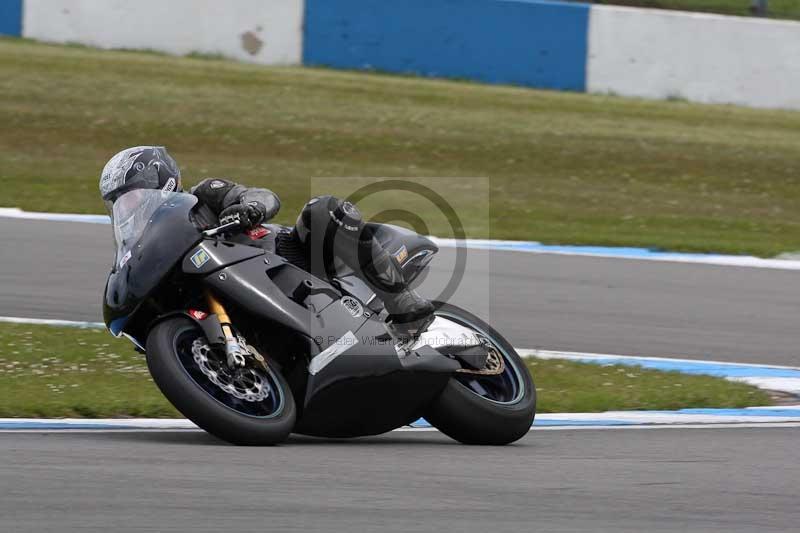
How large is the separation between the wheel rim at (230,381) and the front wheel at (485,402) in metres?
0.76

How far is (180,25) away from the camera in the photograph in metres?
19.6

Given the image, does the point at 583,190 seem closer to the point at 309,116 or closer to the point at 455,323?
the point at 309,116

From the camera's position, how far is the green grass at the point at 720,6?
19.1 m

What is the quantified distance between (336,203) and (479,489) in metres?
1.42

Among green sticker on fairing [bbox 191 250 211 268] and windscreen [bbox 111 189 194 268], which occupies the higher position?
windscreen [bbox 111 189 194 268]

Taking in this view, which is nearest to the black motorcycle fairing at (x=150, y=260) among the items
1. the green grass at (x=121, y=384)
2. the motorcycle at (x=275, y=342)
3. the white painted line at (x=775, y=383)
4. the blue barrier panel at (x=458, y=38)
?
the motorcycle at (x=275, y=342)

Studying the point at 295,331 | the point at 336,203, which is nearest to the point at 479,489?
Result: the point at 295,331

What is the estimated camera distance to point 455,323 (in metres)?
5.96

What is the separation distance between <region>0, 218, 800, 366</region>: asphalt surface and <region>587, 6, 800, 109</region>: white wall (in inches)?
325

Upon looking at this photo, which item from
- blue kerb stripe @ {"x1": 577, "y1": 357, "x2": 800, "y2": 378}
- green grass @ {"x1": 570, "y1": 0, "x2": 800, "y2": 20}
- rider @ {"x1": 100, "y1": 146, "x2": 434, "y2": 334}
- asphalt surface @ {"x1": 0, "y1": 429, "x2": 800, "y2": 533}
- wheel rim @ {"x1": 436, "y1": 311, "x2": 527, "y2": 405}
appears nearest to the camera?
asphalt surface @ {"x1": 0, "y1": 429, "x2": 800, "y2": 533}

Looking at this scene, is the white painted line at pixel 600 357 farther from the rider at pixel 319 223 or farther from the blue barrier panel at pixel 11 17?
the blue barrier panel at pixel 11 17

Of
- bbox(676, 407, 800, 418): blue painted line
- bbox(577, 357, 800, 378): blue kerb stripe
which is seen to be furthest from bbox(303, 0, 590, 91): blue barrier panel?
bbox(676, 407, 800, 418): blue painted line

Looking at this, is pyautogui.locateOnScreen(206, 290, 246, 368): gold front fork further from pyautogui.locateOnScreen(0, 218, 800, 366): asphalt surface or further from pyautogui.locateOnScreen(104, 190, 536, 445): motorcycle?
pyautogui.locateOnScreen(0, 218, 800, 366): asphalt surface

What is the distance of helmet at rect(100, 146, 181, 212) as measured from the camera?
18.6 ft
